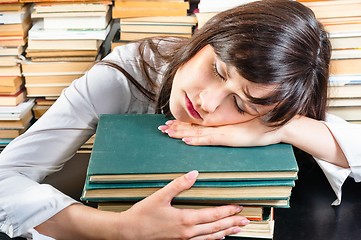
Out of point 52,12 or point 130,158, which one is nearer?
point 130,158

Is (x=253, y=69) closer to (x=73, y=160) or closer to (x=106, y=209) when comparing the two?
(x=106, y=209)

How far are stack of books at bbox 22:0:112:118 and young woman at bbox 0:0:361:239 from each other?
43 cm

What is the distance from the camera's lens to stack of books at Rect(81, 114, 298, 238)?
0.88 m

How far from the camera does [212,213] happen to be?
913 mm

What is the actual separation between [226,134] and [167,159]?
125 mm

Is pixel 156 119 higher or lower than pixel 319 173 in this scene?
higher

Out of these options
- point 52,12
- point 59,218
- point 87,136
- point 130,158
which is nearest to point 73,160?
point 87,136

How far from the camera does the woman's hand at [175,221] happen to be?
909 millimetres

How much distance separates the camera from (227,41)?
980 millimetres

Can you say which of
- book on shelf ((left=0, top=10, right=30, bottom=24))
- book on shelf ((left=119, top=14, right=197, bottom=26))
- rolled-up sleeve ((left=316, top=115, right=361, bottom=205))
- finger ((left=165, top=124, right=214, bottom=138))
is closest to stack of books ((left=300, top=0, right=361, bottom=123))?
book on shelf ((left=119, top=14, right=197, bottom=26))

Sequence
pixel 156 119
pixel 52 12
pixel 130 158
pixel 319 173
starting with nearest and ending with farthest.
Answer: pixel 130 158 → pixel 156 119 → pixel 319 173 → pixel 52 12

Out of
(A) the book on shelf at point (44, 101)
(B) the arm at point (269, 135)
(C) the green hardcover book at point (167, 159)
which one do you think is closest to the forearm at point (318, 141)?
(B) the arm at point (269, 135)

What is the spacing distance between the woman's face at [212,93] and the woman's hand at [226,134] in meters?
0.02

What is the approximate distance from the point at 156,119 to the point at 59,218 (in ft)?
0.77
